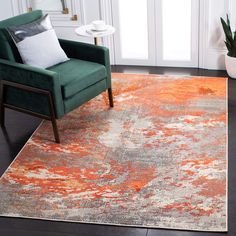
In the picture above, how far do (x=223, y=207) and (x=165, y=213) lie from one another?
1.20 ft

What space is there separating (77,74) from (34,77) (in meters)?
0.38

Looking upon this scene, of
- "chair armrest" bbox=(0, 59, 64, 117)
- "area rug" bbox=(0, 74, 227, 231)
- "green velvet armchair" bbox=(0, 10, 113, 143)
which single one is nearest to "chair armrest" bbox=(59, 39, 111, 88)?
"green velvet armchair" bbox=(0, 10, 113, 143)

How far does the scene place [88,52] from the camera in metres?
4.58

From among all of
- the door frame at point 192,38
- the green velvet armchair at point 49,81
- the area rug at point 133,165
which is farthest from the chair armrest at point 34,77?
the door frame at point 192,38

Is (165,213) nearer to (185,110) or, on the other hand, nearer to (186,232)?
(186,232)

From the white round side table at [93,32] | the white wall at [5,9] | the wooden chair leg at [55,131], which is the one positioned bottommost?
the wooden chair leg at [55,131]

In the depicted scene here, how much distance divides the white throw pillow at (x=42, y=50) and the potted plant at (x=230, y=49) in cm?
157

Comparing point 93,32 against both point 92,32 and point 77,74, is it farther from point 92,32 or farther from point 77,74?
point 77,74

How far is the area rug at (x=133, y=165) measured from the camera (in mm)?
3314

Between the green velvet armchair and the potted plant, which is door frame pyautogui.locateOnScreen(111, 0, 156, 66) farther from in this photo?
the green velvet armchair

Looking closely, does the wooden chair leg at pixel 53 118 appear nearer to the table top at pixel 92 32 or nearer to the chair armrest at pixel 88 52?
the chair armrest at pixel 88 52

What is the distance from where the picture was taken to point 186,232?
311 centimetres

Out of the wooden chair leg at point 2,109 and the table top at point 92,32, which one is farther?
the table top at point 92,32

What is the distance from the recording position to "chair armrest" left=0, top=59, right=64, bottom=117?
13.1 feet
